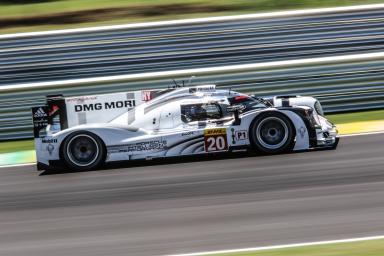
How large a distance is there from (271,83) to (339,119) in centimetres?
151

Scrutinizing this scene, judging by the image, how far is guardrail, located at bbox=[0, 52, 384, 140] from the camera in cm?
1543

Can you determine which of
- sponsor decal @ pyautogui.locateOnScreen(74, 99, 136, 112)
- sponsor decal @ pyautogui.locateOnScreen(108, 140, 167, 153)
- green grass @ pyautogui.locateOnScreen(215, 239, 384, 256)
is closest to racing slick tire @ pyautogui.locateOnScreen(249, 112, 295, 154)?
sponsor decal @ pyautogui.locateOnScreen(108, 140, 167, 153)

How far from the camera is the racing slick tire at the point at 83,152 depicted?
1215 centimetres

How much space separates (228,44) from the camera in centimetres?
1602

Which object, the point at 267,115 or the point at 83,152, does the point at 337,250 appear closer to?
the point at 267,115

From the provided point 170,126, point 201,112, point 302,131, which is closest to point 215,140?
point 201,112

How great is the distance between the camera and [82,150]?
1221 cm

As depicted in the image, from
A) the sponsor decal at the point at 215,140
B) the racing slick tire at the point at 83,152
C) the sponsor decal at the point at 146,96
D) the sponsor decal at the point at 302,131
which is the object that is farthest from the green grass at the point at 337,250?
the sponsor decal at the point at 146,96

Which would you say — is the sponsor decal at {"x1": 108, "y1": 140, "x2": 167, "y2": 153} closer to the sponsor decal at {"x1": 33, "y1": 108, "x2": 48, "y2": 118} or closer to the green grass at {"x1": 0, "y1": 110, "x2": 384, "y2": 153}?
the sponsor decal at {"x1": 33, "y1": 108, "x2": 48, "y2": 118}

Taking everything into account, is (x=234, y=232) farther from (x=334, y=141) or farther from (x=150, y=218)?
(x=334, y=141)

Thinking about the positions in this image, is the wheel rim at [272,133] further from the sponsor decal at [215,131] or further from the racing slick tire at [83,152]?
the racing slick tire at [83,152]

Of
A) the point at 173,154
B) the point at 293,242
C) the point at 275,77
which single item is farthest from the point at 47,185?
the point at 275,77

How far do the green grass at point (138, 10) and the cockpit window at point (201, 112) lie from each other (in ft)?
22.2

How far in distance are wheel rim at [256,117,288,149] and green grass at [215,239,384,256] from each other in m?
5.04
